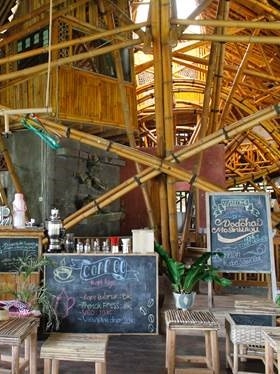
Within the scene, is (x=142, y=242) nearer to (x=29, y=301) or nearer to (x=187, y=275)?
(x=187, y=275)

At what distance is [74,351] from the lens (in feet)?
10.7

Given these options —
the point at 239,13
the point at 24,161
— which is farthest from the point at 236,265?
the point at 239,13

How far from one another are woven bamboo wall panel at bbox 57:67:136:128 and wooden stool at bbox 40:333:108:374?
5358 mm

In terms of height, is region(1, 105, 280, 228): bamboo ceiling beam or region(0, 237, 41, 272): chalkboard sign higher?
region(1, 105, 280, 228): bamboo ceiling beam

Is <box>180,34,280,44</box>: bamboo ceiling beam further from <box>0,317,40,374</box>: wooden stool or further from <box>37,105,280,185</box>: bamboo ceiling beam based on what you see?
<box>0,317,40,374</box>: wooden stool

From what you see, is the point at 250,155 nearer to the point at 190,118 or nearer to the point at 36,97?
the point at 190,118

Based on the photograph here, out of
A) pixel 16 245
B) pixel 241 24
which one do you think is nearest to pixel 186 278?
pixel 16 245

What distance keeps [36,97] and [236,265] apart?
16.7 ft

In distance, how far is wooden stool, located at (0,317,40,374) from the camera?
3139 millimetres

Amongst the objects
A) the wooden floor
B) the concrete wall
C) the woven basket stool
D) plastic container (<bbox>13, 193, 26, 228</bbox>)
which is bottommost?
the wooden floor

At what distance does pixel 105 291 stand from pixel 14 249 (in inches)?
50.1

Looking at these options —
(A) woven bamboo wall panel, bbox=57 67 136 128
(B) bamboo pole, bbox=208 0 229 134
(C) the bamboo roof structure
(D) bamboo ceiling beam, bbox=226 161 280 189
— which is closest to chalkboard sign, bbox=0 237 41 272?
(C) the bamboo roof structure

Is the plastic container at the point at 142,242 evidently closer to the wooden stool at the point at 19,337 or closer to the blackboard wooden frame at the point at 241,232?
the blackboard wooden frame at the point at 241,232

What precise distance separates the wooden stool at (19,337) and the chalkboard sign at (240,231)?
9.33 feet
